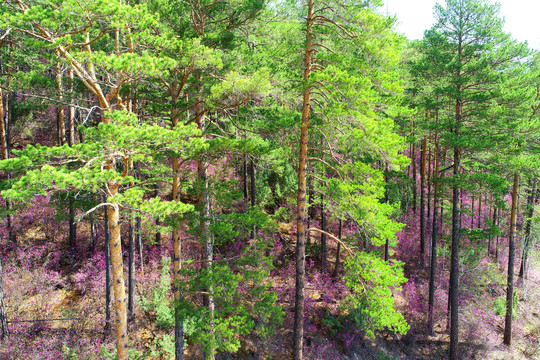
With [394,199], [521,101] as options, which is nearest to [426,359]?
[394,199]

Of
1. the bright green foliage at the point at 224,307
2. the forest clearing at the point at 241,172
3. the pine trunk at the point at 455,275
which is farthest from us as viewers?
the pine trunk at the point at 455,275

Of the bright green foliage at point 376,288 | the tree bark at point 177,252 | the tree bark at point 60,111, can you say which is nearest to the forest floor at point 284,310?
the tree bark at point 177,252

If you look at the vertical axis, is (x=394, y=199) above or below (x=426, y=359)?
above

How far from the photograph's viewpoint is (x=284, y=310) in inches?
541

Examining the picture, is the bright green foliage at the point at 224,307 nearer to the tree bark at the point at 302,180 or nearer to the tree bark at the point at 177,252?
the tree bark at the point at 177,252

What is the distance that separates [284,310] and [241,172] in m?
9.55

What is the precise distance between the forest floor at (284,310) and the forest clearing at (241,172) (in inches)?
3.7

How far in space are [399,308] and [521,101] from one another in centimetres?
1140

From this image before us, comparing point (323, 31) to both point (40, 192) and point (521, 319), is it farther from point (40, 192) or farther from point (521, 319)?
point (521, 319)

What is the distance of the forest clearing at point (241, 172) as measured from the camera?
230 inches

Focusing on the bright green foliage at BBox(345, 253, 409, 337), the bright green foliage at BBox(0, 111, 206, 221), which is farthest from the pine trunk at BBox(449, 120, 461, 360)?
the bright green foliage at BBox(0, 111, 206, 221)

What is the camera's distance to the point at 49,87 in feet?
23.7

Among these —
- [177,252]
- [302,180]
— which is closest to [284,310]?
[177,252]

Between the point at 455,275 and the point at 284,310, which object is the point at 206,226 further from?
the point at 455,275
